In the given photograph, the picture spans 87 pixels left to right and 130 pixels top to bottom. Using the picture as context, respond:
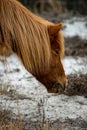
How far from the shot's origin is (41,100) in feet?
15.5

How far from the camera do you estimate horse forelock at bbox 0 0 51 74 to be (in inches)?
176

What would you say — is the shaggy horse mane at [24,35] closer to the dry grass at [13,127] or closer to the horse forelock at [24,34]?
the horse forelock at [24,34]

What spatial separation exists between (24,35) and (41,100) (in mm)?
712

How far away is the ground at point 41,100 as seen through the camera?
479 cm

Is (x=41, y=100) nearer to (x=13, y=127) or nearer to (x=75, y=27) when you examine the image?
(x=13, y=127)

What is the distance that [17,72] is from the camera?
7262 mm

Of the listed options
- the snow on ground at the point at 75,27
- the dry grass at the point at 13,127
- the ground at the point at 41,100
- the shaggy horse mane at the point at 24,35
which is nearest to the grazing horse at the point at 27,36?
the shaggy horse mane at the point at 24,35

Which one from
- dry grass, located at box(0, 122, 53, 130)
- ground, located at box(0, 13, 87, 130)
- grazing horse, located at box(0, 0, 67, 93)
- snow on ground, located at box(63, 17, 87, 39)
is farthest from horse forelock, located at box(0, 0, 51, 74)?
snow on ground, located at box(63, 17, 87, 39)

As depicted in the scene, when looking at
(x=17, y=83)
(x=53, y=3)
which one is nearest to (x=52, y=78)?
(x=17, y=83)

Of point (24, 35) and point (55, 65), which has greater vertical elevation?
point (24, 35)

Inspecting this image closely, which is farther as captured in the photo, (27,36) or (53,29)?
(53,29)

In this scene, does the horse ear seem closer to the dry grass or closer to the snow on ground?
the dry grass

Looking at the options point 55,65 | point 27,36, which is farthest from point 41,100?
point 27,36

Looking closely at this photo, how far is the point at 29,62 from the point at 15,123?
0.63 meters
